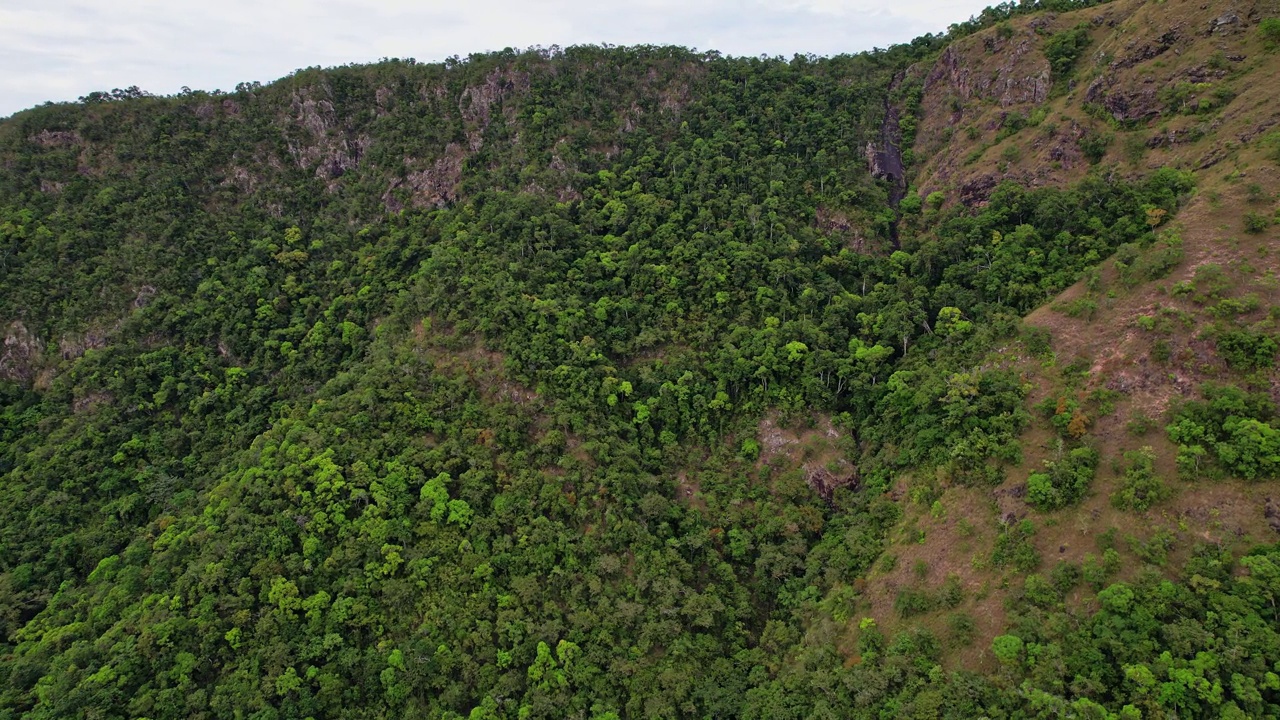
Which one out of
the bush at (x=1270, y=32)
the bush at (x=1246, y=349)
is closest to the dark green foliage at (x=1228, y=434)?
the bush at (x=1246, y=349)

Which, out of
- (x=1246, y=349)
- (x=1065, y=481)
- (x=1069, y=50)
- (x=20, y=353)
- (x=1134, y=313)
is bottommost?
(x=1065, y=481)

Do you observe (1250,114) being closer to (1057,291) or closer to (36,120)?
(1057,291)

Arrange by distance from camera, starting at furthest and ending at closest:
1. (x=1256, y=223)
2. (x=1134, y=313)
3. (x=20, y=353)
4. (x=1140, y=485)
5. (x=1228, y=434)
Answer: (x=20, y=353) < (x=1134, y=313) < (x=1256, y=223) < (x=1140, y=485) < (x=1228, y=434)

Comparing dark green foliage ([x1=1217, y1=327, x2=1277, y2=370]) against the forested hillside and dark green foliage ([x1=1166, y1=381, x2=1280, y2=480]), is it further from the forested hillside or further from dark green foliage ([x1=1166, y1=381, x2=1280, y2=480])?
dark green foliage ([x1=1166, y1=381, x2=1280, y2=480])

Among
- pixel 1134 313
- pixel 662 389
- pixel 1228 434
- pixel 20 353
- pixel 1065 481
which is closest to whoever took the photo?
pixel 1228 434

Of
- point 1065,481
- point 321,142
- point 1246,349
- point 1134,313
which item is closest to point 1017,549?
point 1065,481

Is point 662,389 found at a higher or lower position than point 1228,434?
lower

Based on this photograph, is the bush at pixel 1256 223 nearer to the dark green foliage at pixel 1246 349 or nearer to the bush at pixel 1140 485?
the dark green foliage at pixel 1246 349

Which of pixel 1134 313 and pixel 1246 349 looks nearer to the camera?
pixel 1246 349

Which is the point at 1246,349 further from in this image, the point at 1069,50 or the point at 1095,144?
the point at 1069,50
